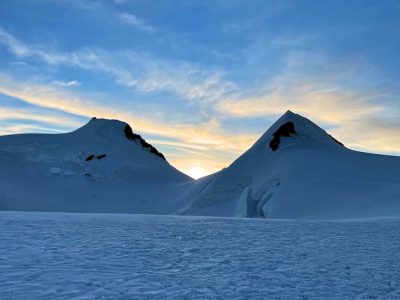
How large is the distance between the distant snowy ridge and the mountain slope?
0.29 feet

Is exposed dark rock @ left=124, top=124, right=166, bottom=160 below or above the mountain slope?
above

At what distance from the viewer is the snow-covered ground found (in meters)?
6.22

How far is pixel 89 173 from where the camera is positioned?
7100 centimetres

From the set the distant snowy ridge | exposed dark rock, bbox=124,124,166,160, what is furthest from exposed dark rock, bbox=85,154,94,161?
exposed dark rock, bbox=124,124,166,160

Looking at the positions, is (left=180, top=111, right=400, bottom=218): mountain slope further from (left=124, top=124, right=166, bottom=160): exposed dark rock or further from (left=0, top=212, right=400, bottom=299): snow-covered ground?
(left=124, top=124, right=166, bottom=160): exposed dark rock

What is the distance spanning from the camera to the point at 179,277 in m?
7.13

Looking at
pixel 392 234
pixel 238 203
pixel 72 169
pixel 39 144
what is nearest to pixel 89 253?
pixel 392 234

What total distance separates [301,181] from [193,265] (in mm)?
31549

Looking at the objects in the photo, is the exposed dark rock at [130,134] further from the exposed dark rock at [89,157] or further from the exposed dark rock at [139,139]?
the exposed dark rock at [89,157]

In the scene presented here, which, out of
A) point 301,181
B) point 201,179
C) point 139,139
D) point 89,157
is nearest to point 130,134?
point 139,139

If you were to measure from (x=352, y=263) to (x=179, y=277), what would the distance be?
4053 millimetres

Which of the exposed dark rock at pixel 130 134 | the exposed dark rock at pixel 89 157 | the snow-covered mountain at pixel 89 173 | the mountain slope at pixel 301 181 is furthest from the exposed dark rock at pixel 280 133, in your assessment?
the exposed dark rock at pixel 130 134

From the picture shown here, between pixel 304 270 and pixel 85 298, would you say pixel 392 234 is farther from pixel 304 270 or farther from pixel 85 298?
pixel 85 298

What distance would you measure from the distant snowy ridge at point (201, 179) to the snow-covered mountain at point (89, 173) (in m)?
0.16
